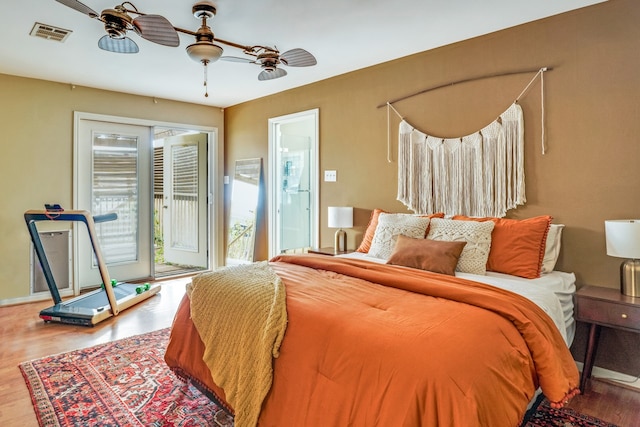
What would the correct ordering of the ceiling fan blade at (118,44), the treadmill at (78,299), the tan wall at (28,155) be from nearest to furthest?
the ceiling fan blade at (118,44), the treadmill at (78,299), the tan wall at (28,155)

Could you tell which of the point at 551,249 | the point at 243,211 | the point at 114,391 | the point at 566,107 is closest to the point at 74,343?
the point at 114,391

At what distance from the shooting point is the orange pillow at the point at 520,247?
8.29 feet

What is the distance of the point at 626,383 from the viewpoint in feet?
8.11

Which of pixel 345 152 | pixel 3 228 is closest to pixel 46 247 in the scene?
pixel 3 228

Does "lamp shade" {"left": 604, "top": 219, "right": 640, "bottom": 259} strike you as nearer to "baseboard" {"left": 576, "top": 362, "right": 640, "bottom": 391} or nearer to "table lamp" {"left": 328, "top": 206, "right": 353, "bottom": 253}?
"baseboard" {"left": 576, "top": 362, "right": 640, "bottom": 391}

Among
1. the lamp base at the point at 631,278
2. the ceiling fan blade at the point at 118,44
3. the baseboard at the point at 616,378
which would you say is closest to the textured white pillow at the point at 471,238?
the lamp base at the point at 631,278

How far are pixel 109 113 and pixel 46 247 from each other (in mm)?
1792

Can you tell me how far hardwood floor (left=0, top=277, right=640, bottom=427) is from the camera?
216 centimetres

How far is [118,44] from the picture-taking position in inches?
97.3

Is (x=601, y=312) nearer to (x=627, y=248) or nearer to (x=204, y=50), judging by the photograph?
(x=627, y=248)

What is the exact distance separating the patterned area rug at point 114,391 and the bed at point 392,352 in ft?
0.51

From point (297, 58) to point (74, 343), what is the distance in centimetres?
289

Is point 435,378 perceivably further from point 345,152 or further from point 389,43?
point 345,152

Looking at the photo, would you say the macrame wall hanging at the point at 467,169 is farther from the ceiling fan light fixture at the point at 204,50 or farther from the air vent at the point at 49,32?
the air vent at the point at 49,32
